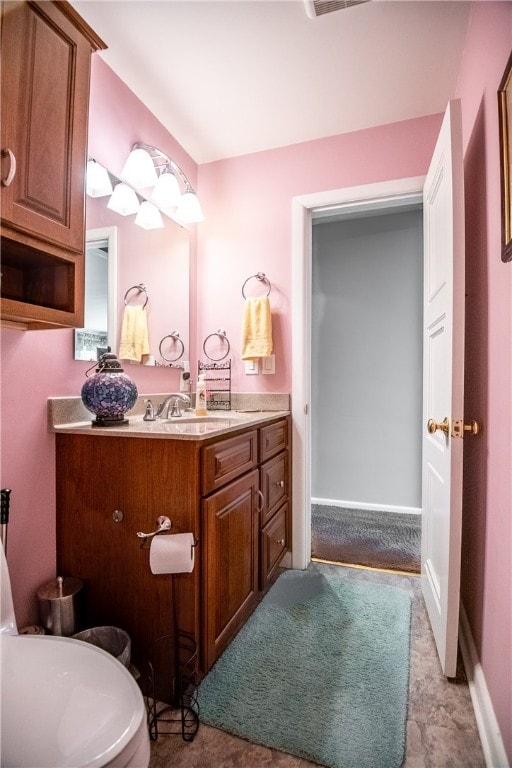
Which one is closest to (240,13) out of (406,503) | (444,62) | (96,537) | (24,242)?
(444,62)

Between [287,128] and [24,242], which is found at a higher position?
[287,128]

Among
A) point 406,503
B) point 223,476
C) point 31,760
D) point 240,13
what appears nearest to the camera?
point 31,760

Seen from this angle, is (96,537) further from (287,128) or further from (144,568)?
(287,128)

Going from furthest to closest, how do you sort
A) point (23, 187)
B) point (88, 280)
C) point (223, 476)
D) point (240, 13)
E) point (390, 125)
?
point (390, 125)
point (88, 280)
point (240, 13)
point (223, 476)
point (23, 187)

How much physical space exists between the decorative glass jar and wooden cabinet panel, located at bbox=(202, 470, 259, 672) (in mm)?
486

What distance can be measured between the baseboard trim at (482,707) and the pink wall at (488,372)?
0.12 feet

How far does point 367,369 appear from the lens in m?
3.14

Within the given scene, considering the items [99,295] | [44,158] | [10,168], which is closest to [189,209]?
[99,295]

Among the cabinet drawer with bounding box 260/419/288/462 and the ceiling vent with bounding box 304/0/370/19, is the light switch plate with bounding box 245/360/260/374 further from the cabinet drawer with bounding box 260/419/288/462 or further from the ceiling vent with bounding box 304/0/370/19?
the ceiling vent with bounding box 304/0/370/19

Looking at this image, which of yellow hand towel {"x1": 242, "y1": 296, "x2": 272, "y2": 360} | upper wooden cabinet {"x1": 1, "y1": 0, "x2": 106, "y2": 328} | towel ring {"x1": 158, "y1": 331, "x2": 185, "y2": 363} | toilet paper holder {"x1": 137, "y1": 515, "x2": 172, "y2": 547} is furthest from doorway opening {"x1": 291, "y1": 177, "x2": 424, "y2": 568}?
upper wooden cabinet {"x1": 1, "y1": 0, "x2": 106, "y2": 328}

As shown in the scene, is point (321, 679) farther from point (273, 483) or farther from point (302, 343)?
point (302, 343)

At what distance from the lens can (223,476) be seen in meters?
1.37

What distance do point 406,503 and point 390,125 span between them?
257cm

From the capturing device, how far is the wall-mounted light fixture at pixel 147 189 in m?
1.66
